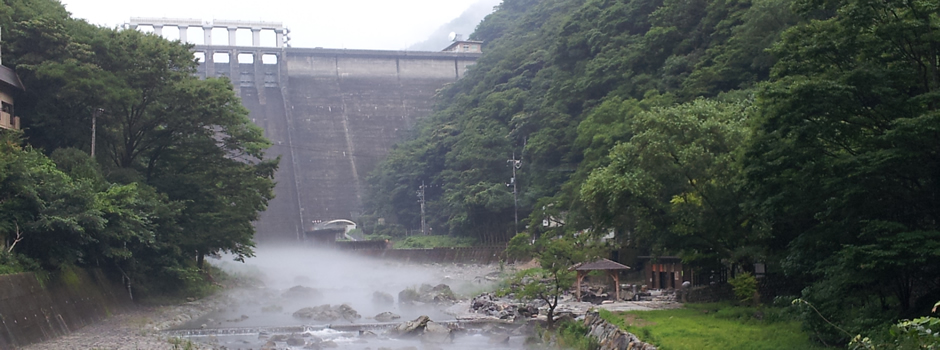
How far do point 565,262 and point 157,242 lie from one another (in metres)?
14.4

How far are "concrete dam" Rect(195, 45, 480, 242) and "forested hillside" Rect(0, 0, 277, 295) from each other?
4600 centimetres

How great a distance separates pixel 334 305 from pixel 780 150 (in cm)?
2409

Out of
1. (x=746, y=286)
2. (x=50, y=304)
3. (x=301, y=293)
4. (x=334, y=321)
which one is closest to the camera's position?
(x=746, y=286)

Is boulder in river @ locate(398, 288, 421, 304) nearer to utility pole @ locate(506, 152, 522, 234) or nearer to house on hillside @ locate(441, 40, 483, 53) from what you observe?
utility pole @ locate(506, 152, 522, 234)

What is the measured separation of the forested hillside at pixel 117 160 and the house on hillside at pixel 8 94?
451 mm

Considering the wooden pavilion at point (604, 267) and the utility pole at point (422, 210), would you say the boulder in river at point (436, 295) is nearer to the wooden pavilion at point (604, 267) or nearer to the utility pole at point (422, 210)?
the wooden pavilion at point (604, 267)

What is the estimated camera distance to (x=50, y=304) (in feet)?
68.3

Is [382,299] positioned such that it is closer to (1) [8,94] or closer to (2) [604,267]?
(2) [604,267]

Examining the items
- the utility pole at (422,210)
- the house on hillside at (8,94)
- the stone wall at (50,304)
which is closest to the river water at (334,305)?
the stone wall at (50,304)

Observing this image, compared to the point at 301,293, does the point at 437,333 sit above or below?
above

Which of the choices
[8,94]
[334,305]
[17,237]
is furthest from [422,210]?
[17,237]

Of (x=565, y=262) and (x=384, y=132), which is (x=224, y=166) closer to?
(x=565, y=262)

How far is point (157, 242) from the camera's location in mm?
29469

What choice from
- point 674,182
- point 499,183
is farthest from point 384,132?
point 674,182
